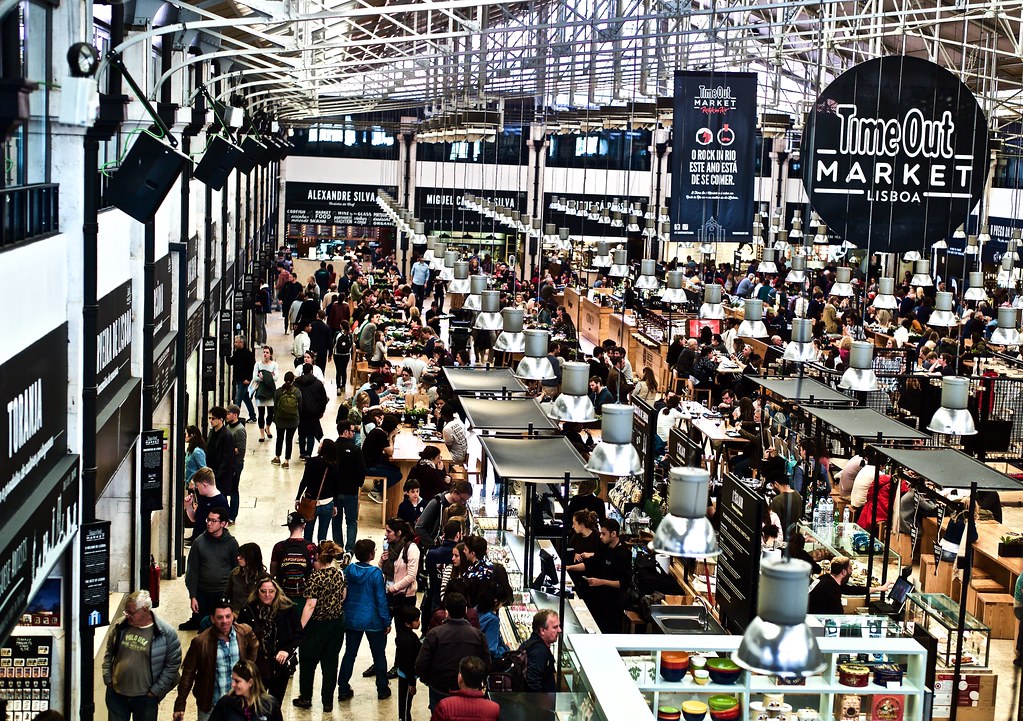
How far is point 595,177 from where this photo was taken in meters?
45.4

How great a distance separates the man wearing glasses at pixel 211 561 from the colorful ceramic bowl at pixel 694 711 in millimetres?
3686

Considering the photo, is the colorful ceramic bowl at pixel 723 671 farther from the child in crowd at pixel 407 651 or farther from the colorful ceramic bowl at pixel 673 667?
the child in crowd at pixel 407 651

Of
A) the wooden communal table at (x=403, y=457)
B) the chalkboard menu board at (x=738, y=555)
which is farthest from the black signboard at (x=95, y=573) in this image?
the wooden communal table at (x=403, y=457)

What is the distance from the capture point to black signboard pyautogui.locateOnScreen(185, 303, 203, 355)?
45.6 feet

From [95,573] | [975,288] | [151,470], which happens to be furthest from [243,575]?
[975,288]

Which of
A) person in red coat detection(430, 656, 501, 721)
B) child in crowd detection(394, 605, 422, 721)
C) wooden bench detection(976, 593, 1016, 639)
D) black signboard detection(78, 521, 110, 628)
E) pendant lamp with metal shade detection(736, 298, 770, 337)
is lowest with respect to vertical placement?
wooden bench detection(976, 593, 1016, 639)

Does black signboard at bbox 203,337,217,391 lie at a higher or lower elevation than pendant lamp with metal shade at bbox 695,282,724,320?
lower

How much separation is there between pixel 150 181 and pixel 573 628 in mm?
3937

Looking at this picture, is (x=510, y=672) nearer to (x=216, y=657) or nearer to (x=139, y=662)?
(x=216, y=657)

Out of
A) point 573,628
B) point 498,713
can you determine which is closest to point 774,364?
point 573,628

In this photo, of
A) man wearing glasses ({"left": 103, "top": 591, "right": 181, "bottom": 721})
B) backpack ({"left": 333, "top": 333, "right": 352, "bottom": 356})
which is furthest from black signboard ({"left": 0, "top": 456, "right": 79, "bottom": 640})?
backpack ({"left": 333, "top": 333, "right": 352, "bottom": 356})

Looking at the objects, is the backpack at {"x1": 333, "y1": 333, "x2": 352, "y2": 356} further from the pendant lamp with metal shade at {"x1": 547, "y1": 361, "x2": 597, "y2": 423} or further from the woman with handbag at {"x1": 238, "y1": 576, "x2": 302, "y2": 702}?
the woman with handbag at {"x1": 238, "y1": 576, "x2": 302, "y2": 702}

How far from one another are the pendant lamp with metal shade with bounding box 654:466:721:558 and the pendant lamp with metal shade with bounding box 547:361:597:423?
9.74 feet

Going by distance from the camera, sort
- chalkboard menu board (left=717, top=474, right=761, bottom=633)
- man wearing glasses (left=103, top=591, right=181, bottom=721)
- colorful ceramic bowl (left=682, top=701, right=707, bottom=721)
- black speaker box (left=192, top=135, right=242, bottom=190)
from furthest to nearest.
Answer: black speaker box (left=192, top=135, right=242, bottom=190)
chalkboard menu board (left=717, top=474, right=761, bottom=633)
man wearing glasses (left=103, top=591, right=181, bottom=721)
colorful ceramic bowl (left=682, top=701, right=707, bottom=721)
